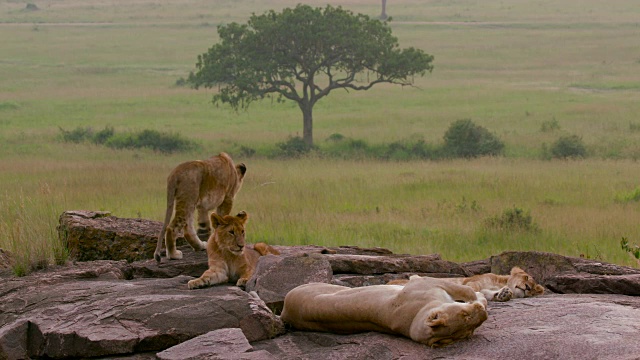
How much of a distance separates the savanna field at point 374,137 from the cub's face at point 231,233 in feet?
6.72

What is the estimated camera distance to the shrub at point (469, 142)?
31.5 metres

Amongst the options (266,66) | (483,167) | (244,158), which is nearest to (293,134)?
(266,66)

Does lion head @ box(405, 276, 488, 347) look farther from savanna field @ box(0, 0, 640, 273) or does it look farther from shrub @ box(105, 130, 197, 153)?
shrub @ box(105, 130, 197, 153)

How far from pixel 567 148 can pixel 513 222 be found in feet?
44.1

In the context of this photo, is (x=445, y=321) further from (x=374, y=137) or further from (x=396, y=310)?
(x=374, y=137)

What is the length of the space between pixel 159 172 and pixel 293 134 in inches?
415

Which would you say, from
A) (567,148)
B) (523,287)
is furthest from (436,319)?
(567,148)

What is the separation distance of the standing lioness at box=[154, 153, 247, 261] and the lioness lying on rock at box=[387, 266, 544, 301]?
239 cm

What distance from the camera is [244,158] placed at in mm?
30859

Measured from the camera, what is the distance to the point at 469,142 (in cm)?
3161

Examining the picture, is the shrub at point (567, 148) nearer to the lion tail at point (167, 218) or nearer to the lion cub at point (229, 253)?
the lion tail at point (167, 218)

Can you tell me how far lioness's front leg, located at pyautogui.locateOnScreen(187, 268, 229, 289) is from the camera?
8.39 m

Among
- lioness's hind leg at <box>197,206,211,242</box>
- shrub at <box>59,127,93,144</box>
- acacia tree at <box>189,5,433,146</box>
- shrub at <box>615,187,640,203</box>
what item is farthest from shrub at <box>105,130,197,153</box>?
lioness's hind leg at <box>197,206,211,242</box>

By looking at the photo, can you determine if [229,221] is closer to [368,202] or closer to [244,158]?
[368,202]
